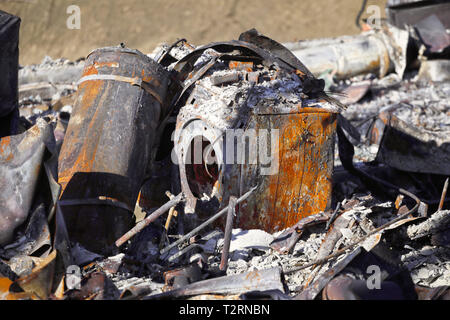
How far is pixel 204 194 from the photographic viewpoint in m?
3.95

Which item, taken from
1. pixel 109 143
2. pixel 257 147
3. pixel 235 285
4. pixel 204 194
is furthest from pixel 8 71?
pixel 235 285

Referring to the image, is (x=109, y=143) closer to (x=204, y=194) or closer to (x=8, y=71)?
(x=204, y=194)

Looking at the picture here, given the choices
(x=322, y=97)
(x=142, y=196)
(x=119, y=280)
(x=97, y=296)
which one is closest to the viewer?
(x=97, y=296)

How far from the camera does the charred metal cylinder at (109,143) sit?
11.5 feet

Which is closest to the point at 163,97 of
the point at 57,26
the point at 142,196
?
the point at 142,196

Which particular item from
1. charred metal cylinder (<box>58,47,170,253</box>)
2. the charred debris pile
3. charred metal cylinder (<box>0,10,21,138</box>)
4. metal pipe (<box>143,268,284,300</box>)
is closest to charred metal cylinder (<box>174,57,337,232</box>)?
the charred debris pile

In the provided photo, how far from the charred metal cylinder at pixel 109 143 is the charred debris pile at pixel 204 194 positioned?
0.4 inches

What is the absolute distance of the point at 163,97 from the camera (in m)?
4.14

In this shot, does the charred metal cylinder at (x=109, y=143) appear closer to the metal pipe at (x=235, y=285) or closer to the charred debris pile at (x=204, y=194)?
the charred debris pile at (x=204, y=194)

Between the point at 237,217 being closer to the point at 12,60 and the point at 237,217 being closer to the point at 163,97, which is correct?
the point at 163,97

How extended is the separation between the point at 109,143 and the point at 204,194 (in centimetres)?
87

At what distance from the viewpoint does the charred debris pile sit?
9.39 ft

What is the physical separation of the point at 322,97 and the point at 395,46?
18.4 feet

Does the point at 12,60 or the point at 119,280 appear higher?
the point at 12,60
